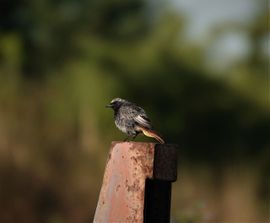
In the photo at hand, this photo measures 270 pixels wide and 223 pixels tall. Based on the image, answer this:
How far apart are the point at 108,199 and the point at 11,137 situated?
9.34 metres

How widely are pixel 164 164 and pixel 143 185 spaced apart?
5.1 inches

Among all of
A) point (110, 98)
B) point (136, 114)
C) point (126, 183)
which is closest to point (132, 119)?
point (136, 114)

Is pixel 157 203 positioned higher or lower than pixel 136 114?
lower

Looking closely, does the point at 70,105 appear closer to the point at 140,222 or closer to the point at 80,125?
the point at 80,125

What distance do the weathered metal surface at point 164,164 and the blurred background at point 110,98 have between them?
23.5 ft

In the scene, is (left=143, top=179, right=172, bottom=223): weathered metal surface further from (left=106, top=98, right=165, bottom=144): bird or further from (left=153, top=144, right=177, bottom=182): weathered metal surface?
(left=106, top=98, right=165, bottom=144): bird

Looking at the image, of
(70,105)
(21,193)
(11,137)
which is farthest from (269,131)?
(21,193)

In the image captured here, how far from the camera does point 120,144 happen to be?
434 centimetres

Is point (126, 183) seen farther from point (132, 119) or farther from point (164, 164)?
point (132, 119)

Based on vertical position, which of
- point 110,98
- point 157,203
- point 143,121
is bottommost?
point 157,203

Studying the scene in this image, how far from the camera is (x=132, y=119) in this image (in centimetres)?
563

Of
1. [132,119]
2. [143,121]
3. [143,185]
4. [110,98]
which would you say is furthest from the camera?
[110,98]

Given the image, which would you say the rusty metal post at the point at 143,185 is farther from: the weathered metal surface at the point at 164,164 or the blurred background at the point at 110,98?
the blurred background at the point at 110,98

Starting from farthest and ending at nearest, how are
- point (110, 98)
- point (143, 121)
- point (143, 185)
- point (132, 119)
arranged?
point (110, 98)
point (132, 119)
point (143, 121)
point (143, 185)
